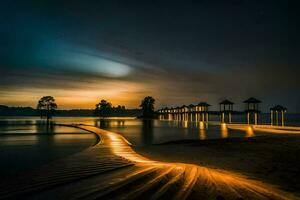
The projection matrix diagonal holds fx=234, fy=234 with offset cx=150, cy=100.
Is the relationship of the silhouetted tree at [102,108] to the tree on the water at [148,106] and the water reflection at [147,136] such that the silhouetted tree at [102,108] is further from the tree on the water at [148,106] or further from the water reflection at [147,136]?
the water reflection at [147,136]

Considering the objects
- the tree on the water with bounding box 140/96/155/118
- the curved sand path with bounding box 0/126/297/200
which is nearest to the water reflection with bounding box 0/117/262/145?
the curved sand path with bounding box 0/126/297/200

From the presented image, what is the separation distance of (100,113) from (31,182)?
162 metres

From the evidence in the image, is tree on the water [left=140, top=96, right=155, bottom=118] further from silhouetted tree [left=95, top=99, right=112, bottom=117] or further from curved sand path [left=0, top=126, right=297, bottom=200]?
curved sand path [left=0, top=126, right=297, bottom=200]

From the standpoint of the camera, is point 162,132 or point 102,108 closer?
point 162,132

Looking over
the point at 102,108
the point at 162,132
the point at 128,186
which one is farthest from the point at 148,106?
the point at 128,186

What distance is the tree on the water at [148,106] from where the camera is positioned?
15062 centimetres

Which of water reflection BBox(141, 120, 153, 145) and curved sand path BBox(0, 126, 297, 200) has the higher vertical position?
curved sand path BBox(0, 126, 297, 200)

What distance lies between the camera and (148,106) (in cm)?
15262

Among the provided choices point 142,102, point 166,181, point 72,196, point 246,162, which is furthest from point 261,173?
point 142,102

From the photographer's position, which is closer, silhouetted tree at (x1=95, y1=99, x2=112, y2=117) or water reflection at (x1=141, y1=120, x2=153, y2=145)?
water reflection at (x1=141, y1=120, x2=153, y2=145)

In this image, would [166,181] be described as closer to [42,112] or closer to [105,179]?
[105,179]

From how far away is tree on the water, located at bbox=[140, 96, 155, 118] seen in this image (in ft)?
494

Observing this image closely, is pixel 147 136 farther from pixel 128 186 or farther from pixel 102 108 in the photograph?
pixel 102 108

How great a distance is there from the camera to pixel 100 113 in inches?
6516
